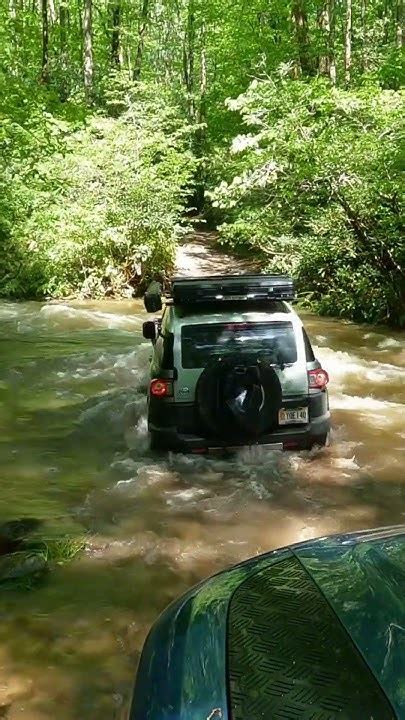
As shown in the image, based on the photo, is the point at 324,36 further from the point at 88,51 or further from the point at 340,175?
the point at 340,175

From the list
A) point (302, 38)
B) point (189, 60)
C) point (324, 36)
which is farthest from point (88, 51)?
point (189, 60)

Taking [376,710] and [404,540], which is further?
[404,540]

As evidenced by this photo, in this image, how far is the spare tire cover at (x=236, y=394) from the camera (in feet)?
22.1

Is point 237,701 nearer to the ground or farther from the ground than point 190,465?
farther from the ground

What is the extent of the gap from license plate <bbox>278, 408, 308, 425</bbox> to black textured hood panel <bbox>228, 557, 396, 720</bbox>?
185 inches

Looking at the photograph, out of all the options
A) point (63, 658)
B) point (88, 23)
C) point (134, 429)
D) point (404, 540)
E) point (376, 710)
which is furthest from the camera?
point (88, 23)

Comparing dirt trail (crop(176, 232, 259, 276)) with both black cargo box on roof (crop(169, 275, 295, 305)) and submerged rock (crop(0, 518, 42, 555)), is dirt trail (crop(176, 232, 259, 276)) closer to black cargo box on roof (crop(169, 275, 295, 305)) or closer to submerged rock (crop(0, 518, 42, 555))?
black cargo box on roof (crop(169, 275, 295, 305))

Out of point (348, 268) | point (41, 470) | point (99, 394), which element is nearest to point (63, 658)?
point (41, 470)

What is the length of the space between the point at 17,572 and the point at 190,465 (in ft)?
7.82

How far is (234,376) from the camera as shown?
673cm

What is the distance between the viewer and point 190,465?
7215 millimetres

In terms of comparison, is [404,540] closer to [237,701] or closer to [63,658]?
[237,701]

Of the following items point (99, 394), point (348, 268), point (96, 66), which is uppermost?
point (96, 66)

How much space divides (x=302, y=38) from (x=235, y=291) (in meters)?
19.0
